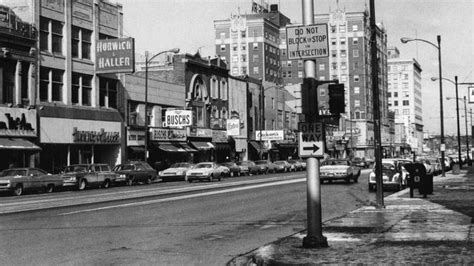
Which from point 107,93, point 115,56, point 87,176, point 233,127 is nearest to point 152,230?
point 87,176

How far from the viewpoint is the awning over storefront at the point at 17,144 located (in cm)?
3419

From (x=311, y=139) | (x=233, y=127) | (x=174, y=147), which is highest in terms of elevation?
(x=233, y=127)

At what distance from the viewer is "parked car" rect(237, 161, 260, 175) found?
57.6m

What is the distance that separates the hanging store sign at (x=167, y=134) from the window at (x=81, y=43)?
30.6 ft

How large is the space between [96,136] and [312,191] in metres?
35.2

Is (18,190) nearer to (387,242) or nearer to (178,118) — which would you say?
(178,118)

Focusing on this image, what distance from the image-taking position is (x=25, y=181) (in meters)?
29.9

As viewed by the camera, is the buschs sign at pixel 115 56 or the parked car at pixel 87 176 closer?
the parked car at pixel 87 176

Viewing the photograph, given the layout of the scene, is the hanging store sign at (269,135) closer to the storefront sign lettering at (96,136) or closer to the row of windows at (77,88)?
the row of windows at (77,88)

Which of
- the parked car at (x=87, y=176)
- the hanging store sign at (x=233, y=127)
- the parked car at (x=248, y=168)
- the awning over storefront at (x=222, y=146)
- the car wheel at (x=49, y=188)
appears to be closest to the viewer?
the car wheel at (x=49, y=188)

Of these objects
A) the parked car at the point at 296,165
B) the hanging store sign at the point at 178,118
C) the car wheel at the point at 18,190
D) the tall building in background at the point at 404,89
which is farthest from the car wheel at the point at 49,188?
the tall building in background at the point at 404,89

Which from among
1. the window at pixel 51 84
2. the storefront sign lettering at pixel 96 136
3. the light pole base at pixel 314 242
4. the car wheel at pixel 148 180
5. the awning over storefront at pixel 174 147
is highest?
the window at pixel 51 84

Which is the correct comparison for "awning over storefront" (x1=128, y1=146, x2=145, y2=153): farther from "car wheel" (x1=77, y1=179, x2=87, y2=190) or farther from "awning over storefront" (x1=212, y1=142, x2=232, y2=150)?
"awning over storefront" (x1=212, y1=142, x2=232, y2=150)

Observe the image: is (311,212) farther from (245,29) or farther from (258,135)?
(245,29)
